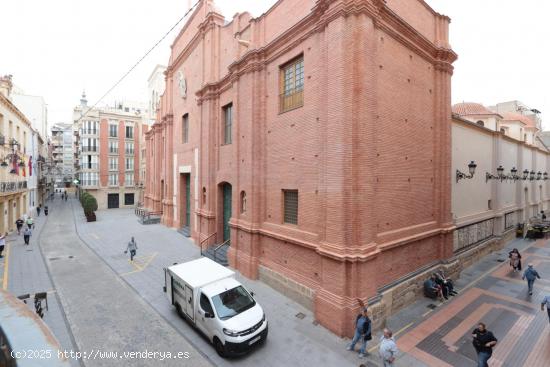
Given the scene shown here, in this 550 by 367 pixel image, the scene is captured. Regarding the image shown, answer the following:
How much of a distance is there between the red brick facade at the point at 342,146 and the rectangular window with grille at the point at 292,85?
0.21 metres

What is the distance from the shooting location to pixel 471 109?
78.3ft

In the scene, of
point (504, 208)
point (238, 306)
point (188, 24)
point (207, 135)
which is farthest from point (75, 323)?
point (504, 208)

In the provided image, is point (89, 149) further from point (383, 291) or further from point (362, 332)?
point (362, 332)

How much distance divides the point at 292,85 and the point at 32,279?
1449 cm

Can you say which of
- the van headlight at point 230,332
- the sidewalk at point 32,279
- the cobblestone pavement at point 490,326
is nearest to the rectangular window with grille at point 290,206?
the van headlight at point 230,332

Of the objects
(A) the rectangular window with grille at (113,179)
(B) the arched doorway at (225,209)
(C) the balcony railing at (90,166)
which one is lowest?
(B) the arched doorway at (225,209)

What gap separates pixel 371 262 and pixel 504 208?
18538 mm

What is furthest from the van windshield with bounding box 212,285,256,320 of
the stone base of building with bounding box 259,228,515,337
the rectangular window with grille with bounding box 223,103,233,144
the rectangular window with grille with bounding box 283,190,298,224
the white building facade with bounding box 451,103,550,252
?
the white building facade with bounding box 451,103,550,252

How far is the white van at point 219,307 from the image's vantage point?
7.36m

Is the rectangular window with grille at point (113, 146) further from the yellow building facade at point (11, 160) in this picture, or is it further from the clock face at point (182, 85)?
the clock face at point (182, 85)

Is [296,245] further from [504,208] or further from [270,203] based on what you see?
[504,208]

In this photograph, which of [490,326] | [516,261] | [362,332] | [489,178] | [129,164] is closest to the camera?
[362,332]

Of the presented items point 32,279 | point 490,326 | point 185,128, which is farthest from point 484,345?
point 185,128

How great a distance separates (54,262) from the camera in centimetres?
1489
